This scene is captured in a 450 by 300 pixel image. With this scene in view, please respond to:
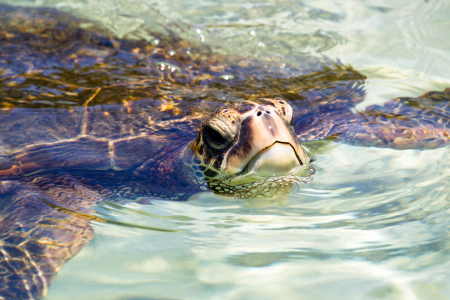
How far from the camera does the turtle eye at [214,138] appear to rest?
219cm

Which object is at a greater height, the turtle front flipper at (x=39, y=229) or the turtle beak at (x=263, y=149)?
the turtle beak at (x=263, y=149)

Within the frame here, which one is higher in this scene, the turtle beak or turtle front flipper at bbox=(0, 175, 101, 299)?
the turtle beak

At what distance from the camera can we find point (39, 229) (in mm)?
2318

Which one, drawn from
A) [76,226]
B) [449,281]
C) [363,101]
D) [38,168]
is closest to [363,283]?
[449,281]

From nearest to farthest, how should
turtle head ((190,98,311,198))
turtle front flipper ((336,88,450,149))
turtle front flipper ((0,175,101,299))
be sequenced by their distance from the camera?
turtle front flipper ((0,175,101,299)), turtle head ((190,98,311,198)), turtle front flipper ((336,88,450,149))

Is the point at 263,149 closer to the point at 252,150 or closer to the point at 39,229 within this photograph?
the point at 252,150

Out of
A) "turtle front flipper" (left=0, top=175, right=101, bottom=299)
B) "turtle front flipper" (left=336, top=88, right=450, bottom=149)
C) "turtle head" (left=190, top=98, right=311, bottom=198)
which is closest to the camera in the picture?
"turtle front flipper" (left=0, top=175, right=101, bottom=299)

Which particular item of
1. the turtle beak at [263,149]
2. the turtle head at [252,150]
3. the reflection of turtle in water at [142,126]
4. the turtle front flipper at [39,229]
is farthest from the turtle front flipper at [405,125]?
the turtle front flipper at [39,229]

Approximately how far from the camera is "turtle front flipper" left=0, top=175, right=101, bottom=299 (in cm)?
201

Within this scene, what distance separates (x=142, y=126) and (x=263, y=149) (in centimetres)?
114

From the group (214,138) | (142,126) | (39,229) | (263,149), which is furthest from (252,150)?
(39,229)

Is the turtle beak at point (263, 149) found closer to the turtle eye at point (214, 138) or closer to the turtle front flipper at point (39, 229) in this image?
the turtle eye at point (214, 138)

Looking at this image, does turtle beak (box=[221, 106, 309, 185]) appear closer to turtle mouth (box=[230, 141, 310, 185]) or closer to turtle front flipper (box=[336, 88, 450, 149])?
turtle mouth (box=[230, 141, 310, 185])

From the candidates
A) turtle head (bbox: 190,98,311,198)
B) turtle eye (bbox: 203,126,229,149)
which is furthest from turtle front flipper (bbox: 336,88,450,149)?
turtle eye (bbox: 203,126,229,149)
